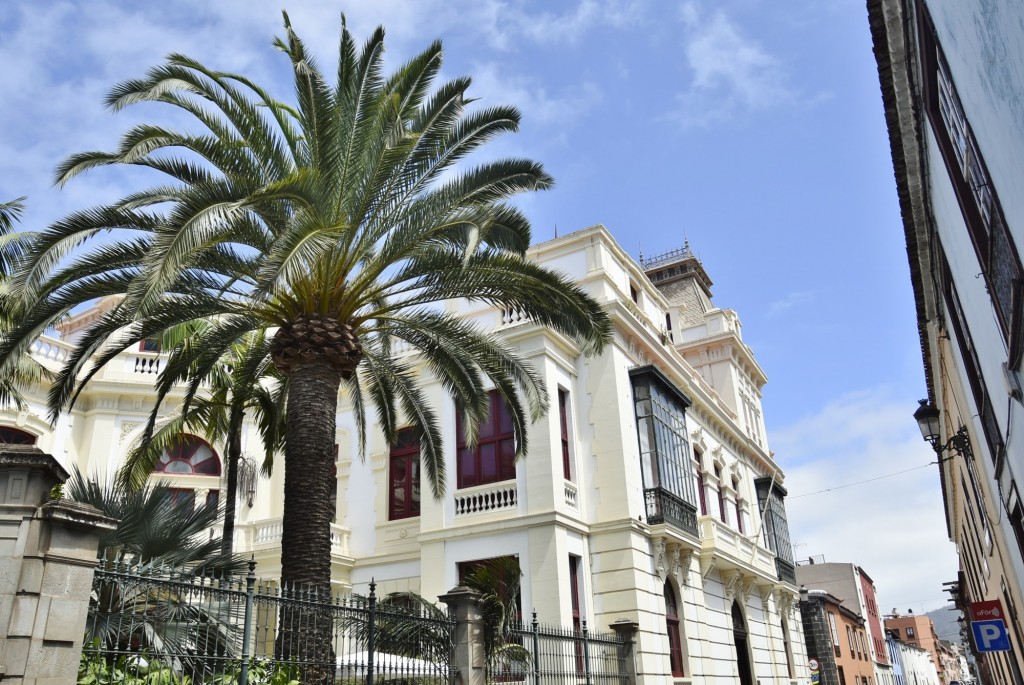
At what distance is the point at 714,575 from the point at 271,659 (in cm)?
1765

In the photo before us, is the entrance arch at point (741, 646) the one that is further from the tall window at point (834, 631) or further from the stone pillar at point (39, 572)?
the tall window at point (834, 631)

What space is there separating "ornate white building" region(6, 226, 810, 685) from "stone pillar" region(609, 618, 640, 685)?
1.67ft

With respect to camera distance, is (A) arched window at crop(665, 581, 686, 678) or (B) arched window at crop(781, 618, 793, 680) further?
(B) arched window at crop(781, 618, 793, 680)

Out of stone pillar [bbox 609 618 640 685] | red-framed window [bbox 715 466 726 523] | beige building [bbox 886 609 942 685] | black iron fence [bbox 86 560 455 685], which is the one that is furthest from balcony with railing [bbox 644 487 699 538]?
beige building [bbox 886 609 942 685]

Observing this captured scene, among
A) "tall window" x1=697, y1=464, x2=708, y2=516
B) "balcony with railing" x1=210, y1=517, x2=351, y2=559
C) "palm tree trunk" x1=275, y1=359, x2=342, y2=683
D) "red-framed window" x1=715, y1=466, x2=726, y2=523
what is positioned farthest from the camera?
"red-framed window" x1=715, y1=466, x2=726, y2=523

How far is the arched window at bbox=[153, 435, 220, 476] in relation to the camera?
76.5ft

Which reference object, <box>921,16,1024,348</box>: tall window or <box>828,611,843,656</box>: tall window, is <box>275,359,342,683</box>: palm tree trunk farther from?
<box>828,611,843,656</box>: tall window

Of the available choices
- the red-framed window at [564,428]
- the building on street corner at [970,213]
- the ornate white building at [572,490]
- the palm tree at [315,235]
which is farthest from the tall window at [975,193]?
the red-framed window at [564,428]

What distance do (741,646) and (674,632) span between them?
699 centimetres

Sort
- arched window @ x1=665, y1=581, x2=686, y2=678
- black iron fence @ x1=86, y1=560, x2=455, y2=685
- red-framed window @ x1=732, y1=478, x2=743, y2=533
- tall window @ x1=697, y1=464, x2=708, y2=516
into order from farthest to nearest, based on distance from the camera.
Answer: red-framed window @ x1=732, y1=478, x2=743, y2=533, tall window @ x1=697, y1=464, x2=708, y2=516, arched window @ x1=665, y1=581, x2=686, y2=678, black iron fence @ x1=86, y1=560, x2=455, y2=685

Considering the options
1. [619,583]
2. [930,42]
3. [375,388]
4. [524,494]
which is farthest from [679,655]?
[930,42]

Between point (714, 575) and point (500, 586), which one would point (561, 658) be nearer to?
point (500, 586)

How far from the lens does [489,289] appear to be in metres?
12.6

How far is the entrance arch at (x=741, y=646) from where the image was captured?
80.5 feet
